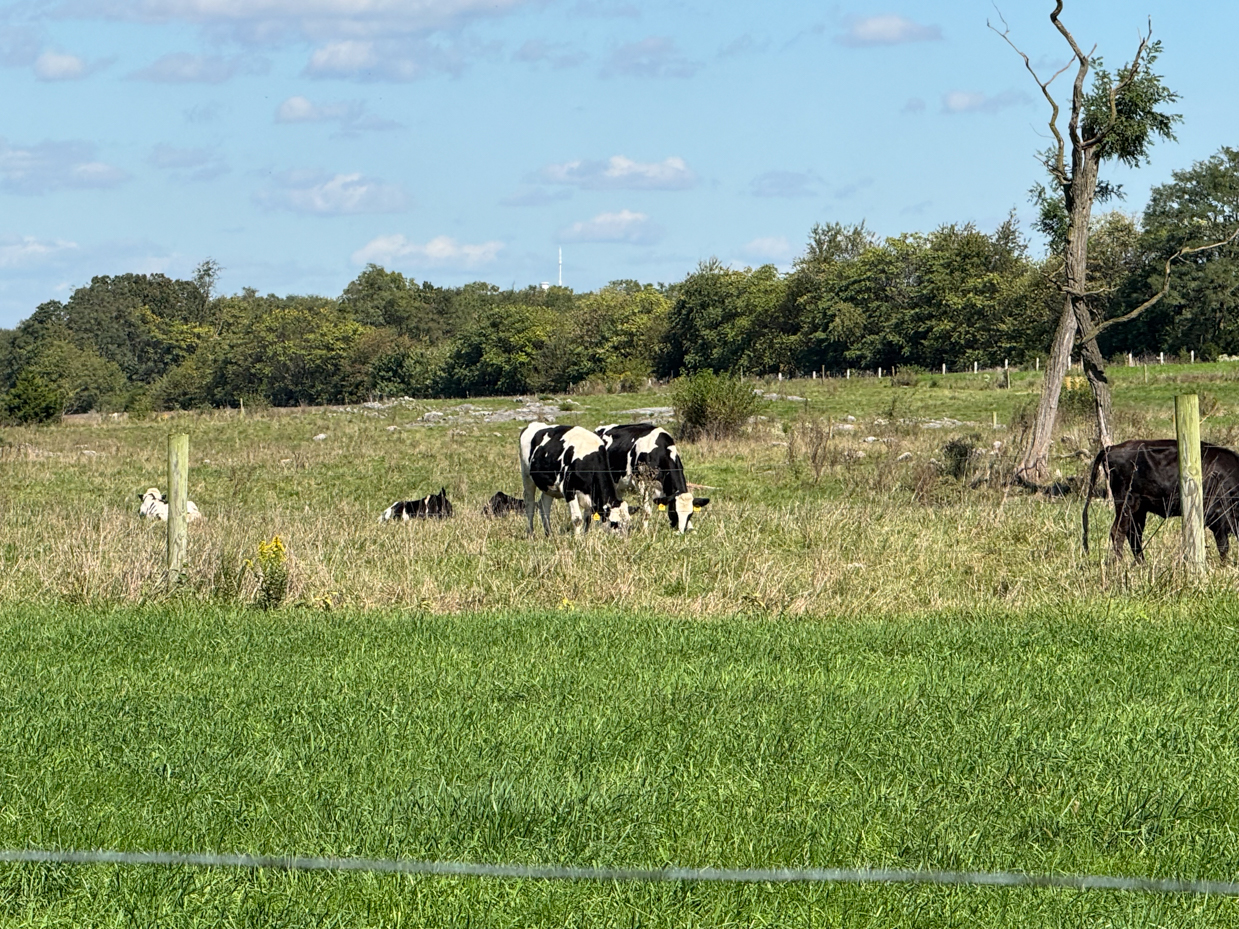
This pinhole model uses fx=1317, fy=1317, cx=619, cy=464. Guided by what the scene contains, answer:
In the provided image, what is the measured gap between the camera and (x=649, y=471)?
1936 cm

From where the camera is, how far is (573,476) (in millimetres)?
18844

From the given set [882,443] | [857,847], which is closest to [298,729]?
[857,847]

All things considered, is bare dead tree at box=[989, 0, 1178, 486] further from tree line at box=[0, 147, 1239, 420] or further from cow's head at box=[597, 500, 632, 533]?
tree line at box=[0, 147, 1239, 420]

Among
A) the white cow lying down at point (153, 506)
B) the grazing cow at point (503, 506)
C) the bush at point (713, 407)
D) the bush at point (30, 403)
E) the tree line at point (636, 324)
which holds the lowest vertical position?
the grazing cow at point (503, 506)

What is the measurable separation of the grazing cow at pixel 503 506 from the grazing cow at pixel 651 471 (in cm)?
195

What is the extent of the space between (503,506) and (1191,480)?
40.8 ft

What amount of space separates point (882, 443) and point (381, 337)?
99.4 meters

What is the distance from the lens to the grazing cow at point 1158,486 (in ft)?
43.7

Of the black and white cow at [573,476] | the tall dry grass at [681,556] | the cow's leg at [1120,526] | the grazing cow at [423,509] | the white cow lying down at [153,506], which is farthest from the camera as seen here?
Result: the white cow lying down at [153,506]

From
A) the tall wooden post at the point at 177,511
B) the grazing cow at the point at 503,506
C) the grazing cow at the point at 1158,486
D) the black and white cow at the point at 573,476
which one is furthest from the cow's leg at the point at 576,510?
the grazing cow at the point at 1158,486

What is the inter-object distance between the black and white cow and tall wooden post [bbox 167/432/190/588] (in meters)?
6.21

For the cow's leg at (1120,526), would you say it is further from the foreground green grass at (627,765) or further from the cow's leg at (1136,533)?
the foreground green grass at (627,765)

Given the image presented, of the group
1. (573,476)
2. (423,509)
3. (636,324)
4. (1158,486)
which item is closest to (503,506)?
(423,509)

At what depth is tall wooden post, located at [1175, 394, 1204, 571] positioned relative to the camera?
11.3 metres
